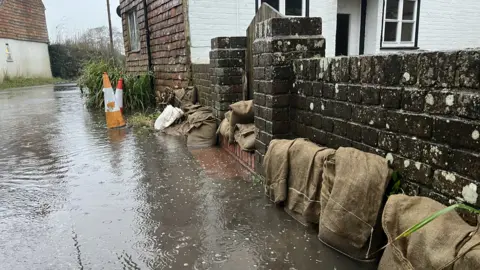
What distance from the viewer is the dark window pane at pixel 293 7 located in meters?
8.62

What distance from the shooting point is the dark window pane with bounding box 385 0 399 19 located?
9.75 metres

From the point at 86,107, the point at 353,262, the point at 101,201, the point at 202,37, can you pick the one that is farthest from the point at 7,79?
the point at 353,262

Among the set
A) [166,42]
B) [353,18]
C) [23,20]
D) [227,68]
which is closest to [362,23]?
[353,18]

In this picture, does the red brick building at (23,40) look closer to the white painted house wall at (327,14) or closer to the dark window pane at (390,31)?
the white painted house wall at (327,14)

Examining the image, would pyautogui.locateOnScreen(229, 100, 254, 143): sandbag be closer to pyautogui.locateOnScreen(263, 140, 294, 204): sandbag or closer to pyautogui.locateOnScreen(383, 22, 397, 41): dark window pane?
pyautogui.locateOnScreen(263, 140, 294, 204): sandbag

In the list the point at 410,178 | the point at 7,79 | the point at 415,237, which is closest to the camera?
the point at 415,237

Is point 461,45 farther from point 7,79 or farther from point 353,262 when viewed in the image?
point 7,79

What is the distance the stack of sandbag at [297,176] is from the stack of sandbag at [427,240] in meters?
0.74

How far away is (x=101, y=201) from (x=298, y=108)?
83.2 inches

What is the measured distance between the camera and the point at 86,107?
10.2m

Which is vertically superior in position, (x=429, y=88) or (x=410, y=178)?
(x=429, y=88)

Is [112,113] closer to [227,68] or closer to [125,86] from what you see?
[125,86]

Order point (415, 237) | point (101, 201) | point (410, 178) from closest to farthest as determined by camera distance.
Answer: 1. point (415, 237)
2. point (410, 178)
3. point (101, 201)

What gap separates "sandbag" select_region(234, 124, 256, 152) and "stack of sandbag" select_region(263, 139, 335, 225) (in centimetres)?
94
